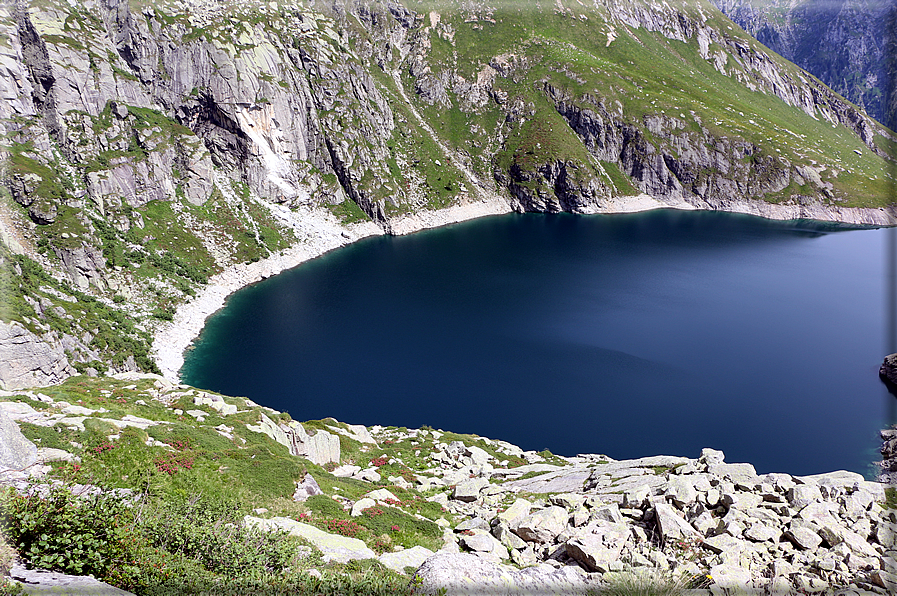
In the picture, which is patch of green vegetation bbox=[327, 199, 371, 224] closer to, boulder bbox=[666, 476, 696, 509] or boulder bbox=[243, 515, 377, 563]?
boulder bbox=[243, 515, 377, 563]

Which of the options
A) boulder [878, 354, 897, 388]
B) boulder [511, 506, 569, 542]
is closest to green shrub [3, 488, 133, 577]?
boulder [511, 506, 569, 542]

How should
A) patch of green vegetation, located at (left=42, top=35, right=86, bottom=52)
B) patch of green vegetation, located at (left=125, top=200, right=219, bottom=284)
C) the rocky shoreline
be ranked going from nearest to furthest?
the rocky shoreline < patch of green vegetation, located at (left=125, top=200, right=219, bottom=284) < patch of green vegetation, located at (left=42, top=35, right=86, bottom=52)

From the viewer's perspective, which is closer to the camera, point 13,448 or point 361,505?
point 13,448

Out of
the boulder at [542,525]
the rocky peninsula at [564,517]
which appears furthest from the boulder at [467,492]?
the boulder at [542,525]

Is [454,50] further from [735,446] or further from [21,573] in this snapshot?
[21,573]

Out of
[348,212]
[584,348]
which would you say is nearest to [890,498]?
[584,348]

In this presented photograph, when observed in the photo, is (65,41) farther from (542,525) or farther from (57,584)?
(542,525)
